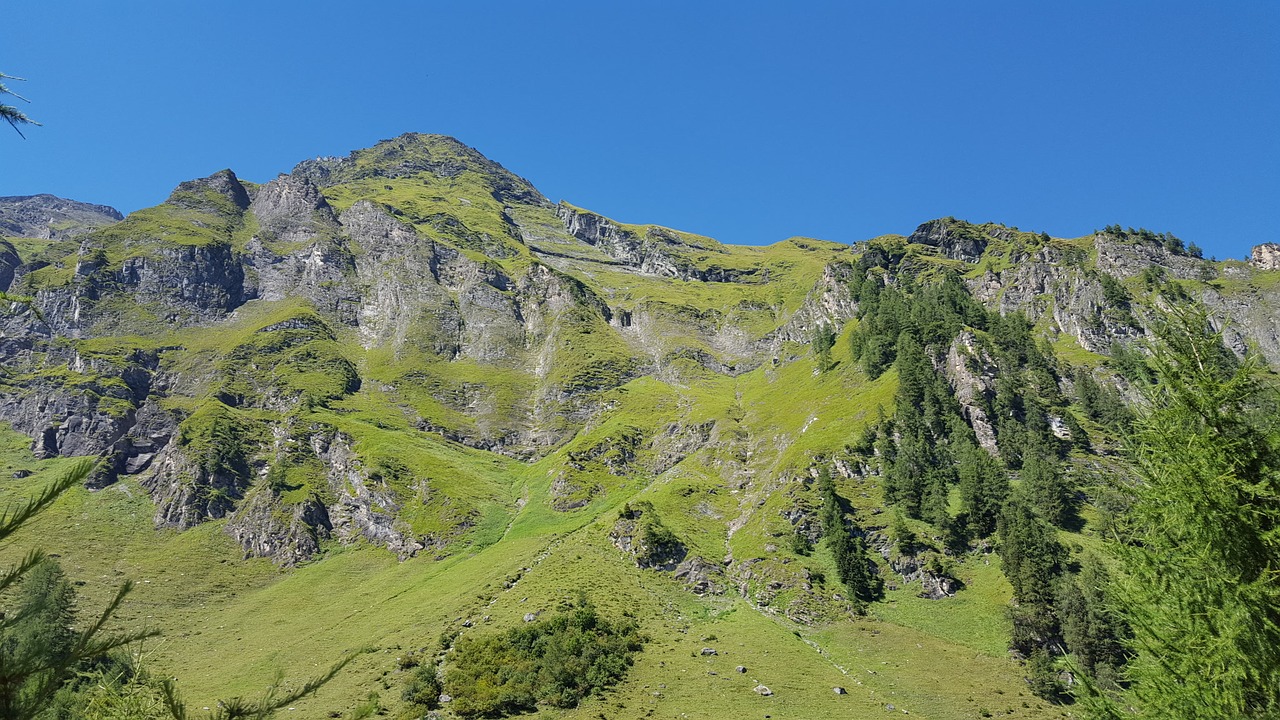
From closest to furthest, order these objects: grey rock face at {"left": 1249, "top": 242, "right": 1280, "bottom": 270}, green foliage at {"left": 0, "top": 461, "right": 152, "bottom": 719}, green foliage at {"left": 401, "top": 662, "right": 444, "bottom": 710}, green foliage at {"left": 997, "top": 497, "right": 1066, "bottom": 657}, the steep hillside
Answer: green foliage at {"left": 0, "top": 461, "right": 152, "bottom": 719} < green foliage at {"left": 401, "top": 662, "right": 444, "bottom": 710} < green foliage at {"left": 997, "top": 497, "right": 1066, "bottom": 657} < the steep hillside < grey rock face at {"left": 1249, "top": 242, "right": 1280, "bottom": 270}

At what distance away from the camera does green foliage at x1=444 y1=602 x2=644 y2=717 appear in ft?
201

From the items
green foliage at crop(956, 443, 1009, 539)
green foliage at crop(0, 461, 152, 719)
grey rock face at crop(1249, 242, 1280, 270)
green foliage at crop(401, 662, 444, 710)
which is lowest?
green foliage at crop(401, 662, 444, 710)

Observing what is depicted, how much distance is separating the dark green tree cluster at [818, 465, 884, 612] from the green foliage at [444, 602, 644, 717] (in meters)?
31.0

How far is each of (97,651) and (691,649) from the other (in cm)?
7263

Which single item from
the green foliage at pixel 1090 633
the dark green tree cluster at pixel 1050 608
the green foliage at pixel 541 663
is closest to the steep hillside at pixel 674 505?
the dark green tree cluster at pixel 1050 608

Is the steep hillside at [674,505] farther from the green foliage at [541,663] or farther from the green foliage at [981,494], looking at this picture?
the green foliage at [541,663]

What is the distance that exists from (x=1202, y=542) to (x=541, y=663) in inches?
2548

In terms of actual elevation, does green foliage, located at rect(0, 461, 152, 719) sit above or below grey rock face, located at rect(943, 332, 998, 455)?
below

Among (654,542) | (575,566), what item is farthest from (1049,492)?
(575,566)

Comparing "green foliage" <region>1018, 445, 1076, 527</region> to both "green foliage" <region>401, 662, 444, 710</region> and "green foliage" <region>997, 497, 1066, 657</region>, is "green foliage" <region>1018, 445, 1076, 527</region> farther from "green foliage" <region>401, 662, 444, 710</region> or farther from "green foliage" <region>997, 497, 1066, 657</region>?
"green foliage" <region>401, 662, 444, 710</region>

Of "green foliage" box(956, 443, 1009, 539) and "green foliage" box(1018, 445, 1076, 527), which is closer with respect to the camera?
"green foliage" box(1018, 445, 1076, 527)

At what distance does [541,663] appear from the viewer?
6725cm

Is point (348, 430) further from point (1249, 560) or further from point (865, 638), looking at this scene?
point (1249, 560)

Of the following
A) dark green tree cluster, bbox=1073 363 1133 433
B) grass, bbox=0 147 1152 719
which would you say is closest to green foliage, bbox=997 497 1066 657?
grass, bbox=0 147 1152 719
